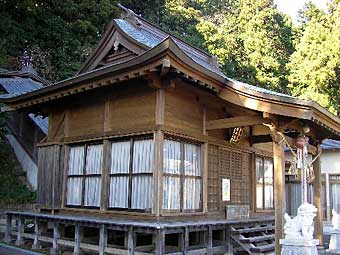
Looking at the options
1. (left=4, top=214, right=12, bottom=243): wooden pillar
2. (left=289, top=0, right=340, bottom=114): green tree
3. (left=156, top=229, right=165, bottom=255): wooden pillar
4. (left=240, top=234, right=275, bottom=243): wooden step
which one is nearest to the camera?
(left=156, top=229, right=165, bottom=255): wooden pillar

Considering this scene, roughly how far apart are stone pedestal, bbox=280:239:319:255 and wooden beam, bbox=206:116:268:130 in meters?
2.34

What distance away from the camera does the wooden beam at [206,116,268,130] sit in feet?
25.3

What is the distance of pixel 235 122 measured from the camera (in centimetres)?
820

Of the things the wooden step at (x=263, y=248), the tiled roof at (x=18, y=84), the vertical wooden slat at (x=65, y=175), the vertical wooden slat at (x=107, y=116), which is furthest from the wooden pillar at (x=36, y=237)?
the tiled roof at (x=18, y=84)

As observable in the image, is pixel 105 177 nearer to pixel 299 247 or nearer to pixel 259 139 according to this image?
pixel 299 247

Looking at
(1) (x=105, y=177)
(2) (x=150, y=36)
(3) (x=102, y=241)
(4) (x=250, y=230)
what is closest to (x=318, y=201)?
(4) (x=250, y=230)

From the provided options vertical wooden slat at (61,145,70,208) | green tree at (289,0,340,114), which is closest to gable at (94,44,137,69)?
vertical wooden slat at (61,145,70,208)

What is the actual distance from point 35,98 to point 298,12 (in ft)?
85.3

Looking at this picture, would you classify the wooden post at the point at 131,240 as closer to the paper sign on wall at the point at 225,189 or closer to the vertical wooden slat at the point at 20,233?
the paper sign on wall at the point at 225,189

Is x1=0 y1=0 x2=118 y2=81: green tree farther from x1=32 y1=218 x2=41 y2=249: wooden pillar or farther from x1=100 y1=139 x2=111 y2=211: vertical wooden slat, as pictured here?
x1=100 y1=139 x2=111 y2=211: vertical wooden slat

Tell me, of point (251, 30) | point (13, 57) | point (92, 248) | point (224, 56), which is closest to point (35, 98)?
point (92, 248)

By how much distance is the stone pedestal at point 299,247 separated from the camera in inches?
254

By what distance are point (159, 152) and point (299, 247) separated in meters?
3.12

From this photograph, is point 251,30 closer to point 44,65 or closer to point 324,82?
point 324,82
